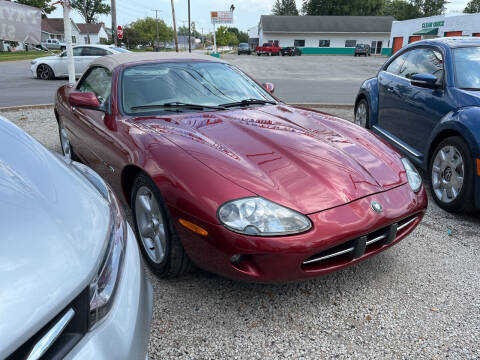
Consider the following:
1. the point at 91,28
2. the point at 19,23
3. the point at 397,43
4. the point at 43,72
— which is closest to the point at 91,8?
the point at 91,28

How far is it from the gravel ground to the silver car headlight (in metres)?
0.75

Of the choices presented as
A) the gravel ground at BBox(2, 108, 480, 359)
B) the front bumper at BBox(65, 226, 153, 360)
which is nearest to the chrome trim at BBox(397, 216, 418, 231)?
the gravel ground at BBox(2, 108, 480, 359)

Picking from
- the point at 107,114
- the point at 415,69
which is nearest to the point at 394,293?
the point at 107,114

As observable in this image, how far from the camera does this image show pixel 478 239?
119 inches

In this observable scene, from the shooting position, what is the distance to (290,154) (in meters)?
2.31

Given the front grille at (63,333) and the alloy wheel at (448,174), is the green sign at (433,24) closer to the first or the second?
the alloy wheel at (448,174)

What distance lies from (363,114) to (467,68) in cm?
183

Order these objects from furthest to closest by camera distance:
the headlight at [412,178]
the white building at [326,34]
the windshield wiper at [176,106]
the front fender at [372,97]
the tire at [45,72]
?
1. the white building at [326,34]
2. the tire at [45,72]
3. the front fender at [372,97]
4. the windshield wiper at [176,106]
5. the headlight at [412,178]

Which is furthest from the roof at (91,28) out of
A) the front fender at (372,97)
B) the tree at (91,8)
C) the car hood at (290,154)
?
the car hood at (290,154)

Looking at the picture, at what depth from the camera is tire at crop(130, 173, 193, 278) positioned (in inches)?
86.4

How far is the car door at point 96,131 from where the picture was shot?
2.83 meters

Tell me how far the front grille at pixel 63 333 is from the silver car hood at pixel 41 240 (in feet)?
0.09

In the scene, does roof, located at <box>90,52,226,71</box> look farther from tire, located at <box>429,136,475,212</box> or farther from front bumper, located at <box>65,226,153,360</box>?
tire, located at <box>429,136,475,212</box>

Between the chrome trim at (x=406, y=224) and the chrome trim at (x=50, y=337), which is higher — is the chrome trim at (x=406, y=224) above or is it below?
below
